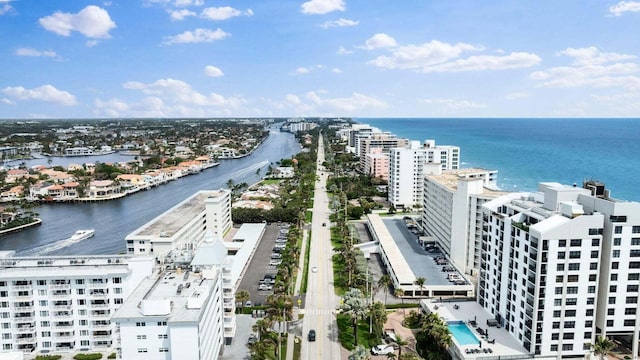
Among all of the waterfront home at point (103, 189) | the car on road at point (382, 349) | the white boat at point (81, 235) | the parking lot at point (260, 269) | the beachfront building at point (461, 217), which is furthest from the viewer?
the waterfront home at point (103, 189)

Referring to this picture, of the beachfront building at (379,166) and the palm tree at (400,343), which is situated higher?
the beachfront building at (379,166)

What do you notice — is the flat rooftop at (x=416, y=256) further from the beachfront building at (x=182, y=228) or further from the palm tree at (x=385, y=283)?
the beachfront building at (x=182, y=228)

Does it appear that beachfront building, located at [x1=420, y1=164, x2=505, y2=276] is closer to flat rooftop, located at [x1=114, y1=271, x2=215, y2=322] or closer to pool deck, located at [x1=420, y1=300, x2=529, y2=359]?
pool deck, located at [x1=420, y1=300, x2=529, y2=359]

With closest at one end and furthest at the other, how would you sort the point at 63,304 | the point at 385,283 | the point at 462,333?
the point at 63,304 < the point at 462,333 < the point at 385,283

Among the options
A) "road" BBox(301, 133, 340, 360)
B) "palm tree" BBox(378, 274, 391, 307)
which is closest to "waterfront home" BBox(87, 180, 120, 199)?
"road" BBox(301, 133, 340, 360)

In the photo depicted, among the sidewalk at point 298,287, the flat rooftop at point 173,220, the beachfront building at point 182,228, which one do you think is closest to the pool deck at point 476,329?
the sidewalk at point 298,287

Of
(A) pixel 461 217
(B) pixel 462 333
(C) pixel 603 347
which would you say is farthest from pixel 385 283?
(C) pixel 603 347

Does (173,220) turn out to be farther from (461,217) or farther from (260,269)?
(461,217)

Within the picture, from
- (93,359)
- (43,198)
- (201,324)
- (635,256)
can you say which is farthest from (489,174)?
(43,198)
